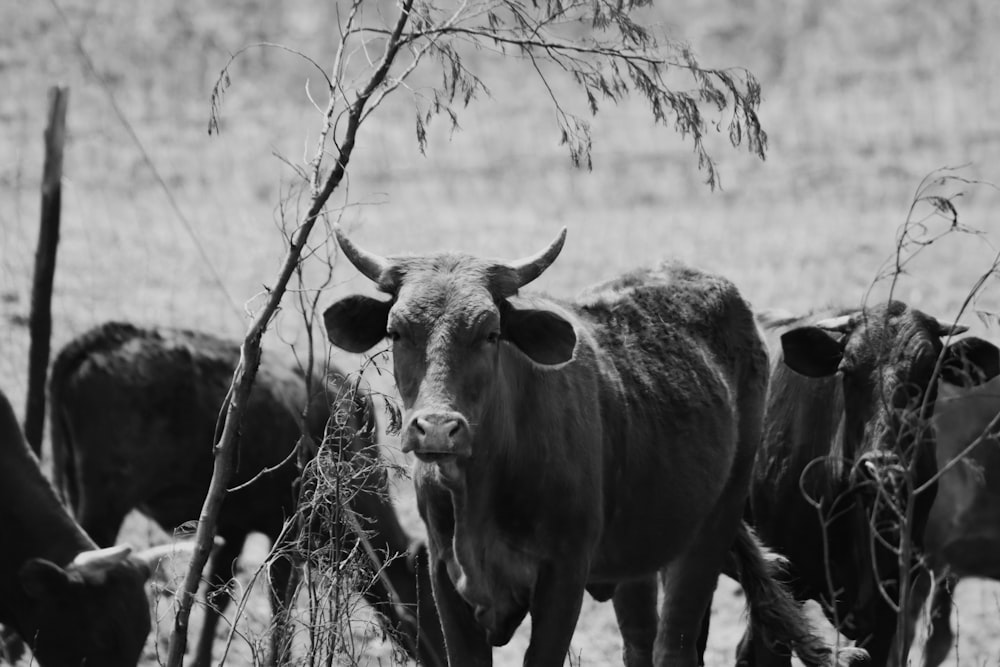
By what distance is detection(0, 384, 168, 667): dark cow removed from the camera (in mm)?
7258

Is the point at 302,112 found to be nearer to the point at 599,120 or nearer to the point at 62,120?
the point at 599,120

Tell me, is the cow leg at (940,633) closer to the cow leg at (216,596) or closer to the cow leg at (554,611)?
the cow leg at (554,611)

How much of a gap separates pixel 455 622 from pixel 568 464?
777mm

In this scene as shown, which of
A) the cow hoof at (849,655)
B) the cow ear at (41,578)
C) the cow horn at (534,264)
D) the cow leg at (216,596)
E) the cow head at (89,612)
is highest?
the cow horn at (534,264)

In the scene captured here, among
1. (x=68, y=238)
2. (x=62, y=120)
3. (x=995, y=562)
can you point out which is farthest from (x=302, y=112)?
(x=995, y=562)

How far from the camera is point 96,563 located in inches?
288

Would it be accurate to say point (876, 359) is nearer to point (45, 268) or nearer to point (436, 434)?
point (436, 434)

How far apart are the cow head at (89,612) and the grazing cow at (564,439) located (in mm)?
1958

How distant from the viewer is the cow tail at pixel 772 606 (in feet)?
23.9

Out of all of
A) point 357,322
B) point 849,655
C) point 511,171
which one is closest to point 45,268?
point 357,322

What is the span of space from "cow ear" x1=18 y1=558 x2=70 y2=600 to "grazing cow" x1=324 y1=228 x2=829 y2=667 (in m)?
2.08

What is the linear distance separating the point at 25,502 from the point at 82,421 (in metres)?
1.22

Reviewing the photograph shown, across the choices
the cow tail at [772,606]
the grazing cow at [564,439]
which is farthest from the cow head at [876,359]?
the cow tail at [772,606]

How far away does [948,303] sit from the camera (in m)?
14.9
